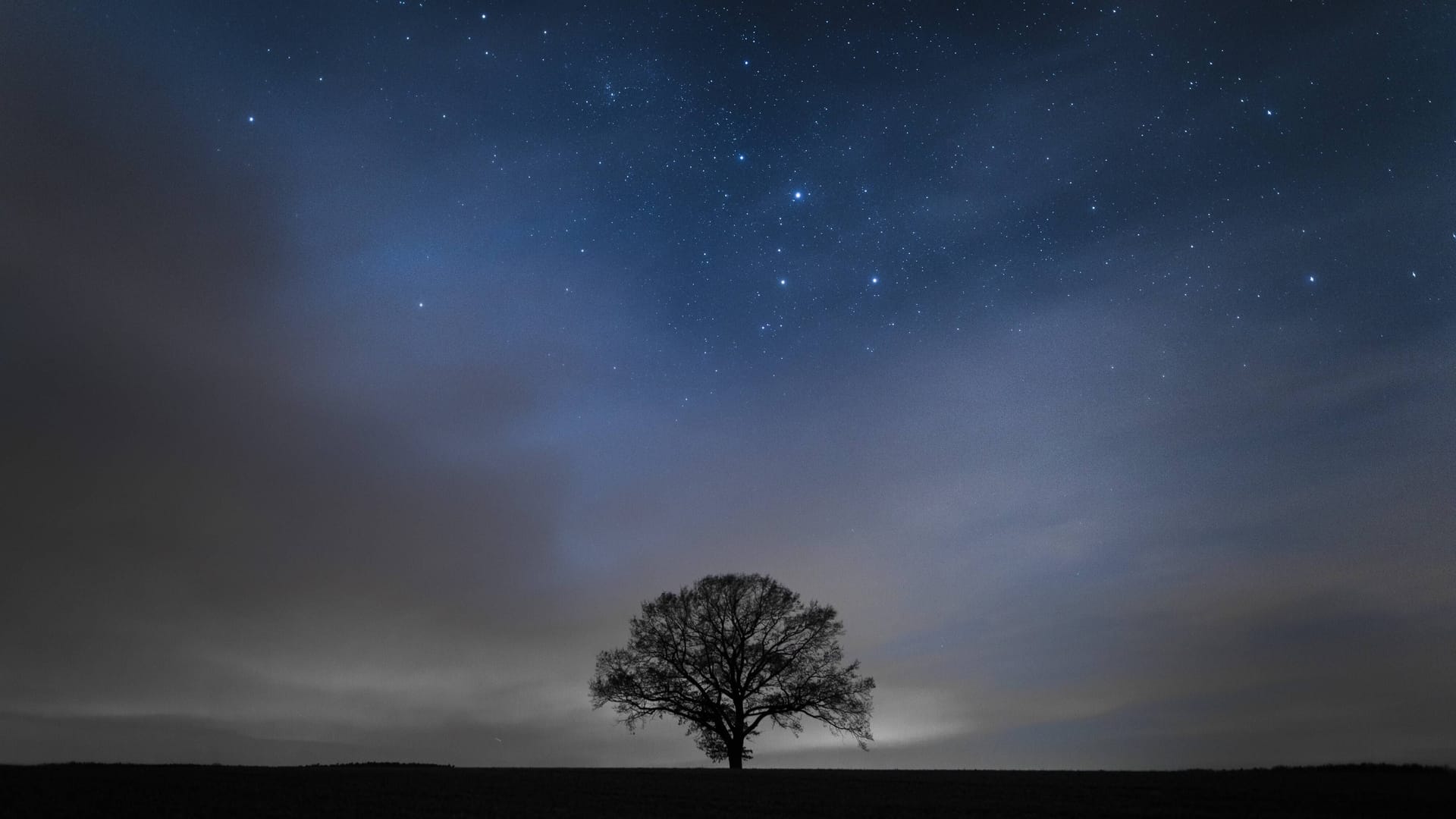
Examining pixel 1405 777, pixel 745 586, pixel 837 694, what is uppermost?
pixel 745 586

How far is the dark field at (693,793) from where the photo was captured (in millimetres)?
18594

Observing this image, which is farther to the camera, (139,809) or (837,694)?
(837,694)

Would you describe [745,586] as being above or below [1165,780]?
above

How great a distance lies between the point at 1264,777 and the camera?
92.2 feet

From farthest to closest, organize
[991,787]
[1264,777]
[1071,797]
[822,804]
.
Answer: [1264,777] < [991,787] < [1071,797] < [822,804]

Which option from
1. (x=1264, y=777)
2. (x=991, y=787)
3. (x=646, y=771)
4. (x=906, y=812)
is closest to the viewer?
(x=906, y=812)

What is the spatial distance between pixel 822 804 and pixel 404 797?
9.90 meters

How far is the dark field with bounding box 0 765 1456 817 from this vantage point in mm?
18594

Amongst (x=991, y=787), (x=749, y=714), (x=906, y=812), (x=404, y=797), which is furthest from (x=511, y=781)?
(x=749, y=714)

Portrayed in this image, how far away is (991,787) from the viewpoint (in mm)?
26203

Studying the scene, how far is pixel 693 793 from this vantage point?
24.1m

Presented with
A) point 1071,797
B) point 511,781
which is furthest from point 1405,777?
point 511,781

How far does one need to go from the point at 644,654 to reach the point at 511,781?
633 inches

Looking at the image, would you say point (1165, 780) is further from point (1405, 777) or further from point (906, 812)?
point (906, 812)
